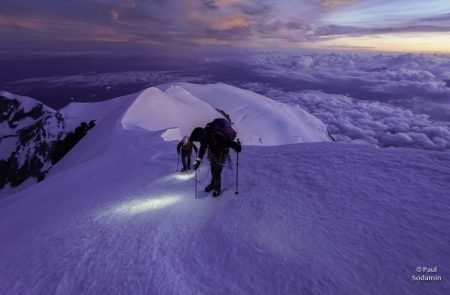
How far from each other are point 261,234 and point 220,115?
6659 centimetres

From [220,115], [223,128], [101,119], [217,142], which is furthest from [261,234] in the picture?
[220,115]

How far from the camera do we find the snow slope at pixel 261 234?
14.2 ft

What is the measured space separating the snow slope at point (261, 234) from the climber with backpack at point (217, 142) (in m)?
0.59

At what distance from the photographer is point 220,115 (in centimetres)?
7138

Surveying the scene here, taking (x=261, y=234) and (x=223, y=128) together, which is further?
(x=223, y=128)

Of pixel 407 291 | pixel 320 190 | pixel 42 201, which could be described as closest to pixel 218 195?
pixel 320 190

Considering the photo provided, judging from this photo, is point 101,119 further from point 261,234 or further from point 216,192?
point 261,234

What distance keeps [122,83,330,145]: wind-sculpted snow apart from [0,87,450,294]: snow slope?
25946mm

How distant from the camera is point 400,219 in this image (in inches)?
212

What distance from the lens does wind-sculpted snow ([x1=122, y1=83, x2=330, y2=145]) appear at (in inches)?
1750

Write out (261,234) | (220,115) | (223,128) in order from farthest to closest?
(220,115) → (223,128) → (261,234)

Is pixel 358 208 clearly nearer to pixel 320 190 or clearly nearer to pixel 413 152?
pixel 320 190

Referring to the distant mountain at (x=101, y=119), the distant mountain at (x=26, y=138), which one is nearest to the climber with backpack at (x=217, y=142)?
the distant mountain at (x=101, y=119)

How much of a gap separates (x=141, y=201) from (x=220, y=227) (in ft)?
10.3
